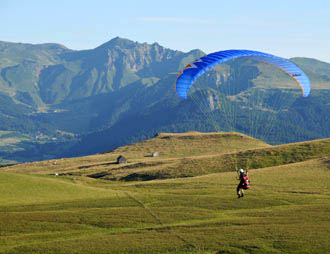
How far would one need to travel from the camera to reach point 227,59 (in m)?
48.7

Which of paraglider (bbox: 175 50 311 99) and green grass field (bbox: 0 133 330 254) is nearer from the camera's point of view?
green grass field (bbox: 0 133 330 254)

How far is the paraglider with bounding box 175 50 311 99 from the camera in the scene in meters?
48.7

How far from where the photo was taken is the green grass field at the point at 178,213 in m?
40.0

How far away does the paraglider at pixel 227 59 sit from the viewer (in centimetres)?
4866

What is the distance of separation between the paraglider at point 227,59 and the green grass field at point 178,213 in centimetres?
1388

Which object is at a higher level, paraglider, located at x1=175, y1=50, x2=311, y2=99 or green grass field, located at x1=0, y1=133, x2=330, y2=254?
paraglider, located at x1=175, y1=50, x2=311, y2=99

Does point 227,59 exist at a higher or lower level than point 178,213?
higher

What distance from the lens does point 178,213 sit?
173 ft

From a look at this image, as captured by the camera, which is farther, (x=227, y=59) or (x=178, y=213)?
(x=178, y=213)

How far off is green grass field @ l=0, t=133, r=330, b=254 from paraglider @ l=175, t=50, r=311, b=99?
45.5 ft

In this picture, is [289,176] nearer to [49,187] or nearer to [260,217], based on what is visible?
[260,217]

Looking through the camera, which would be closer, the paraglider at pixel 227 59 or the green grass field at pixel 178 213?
the green grass field at pixel 178 213

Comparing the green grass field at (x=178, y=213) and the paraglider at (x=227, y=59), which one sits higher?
the paraglider at (x=227, y=59)

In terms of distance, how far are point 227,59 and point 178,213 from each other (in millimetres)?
17468
